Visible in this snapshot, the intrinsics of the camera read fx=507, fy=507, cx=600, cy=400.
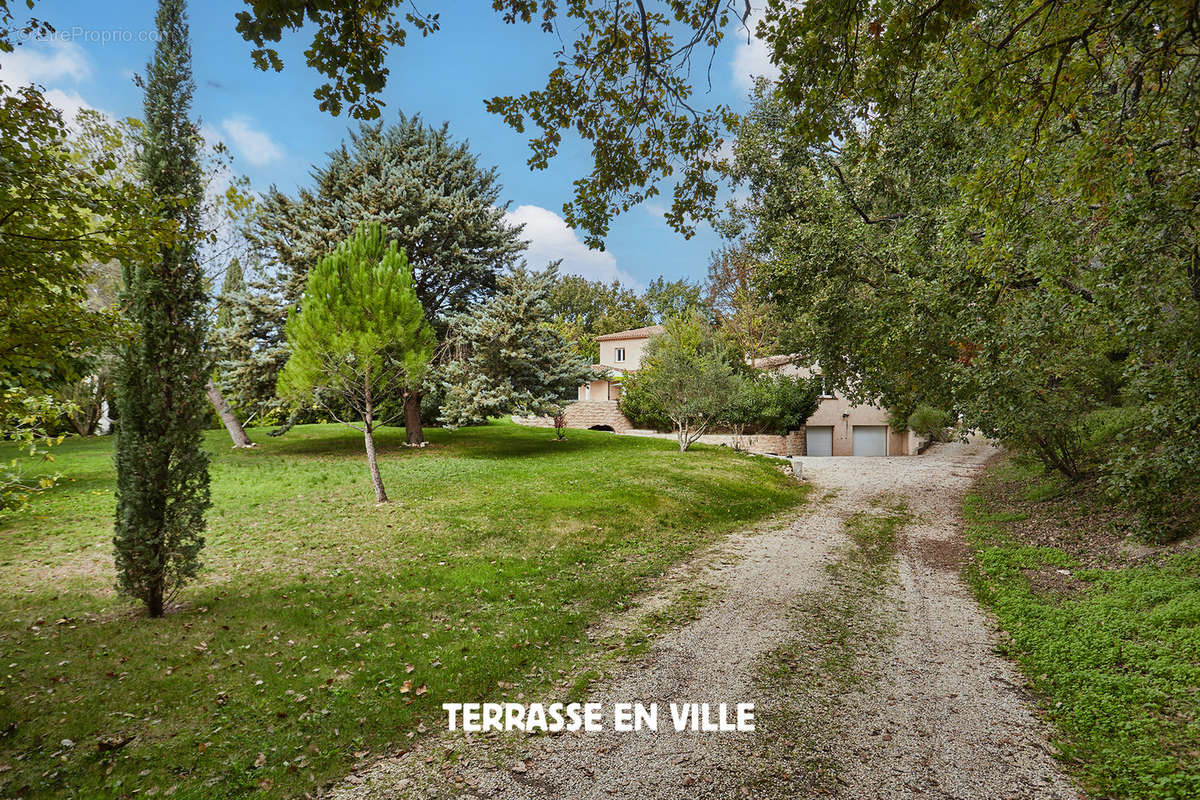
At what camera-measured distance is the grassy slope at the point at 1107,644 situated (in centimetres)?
387

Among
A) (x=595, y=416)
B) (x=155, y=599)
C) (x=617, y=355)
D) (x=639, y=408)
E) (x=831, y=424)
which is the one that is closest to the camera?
(x=155, y=599)

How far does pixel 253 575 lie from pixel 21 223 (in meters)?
5.33

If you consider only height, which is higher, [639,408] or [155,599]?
[639,408]

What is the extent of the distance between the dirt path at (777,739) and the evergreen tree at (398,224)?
1715cm

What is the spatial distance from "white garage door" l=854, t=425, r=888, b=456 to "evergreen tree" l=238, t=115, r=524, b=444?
25002 mm

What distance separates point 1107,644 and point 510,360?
53.6 feet

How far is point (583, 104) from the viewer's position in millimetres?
5996

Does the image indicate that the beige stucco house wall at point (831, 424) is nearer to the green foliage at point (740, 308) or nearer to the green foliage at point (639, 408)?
the green foliage at point (639, 408)

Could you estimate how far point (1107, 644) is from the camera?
5.54 m

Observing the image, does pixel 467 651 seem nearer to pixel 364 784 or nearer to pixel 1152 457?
pixel 364 784

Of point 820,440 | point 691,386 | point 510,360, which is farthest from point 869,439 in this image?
point 510,360

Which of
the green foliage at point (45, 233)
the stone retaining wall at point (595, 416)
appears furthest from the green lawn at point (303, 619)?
the stone retaining wall at point (595, 416)

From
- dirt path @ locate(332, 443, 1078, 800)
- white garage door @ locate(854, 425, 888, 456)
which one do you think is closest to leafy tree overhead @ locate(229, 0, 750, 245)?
dirt path @ locate(332, 443, 1078, 800)

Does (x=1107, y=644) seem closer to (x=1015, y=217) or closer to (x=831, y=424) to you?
(x=1015, y=217)
